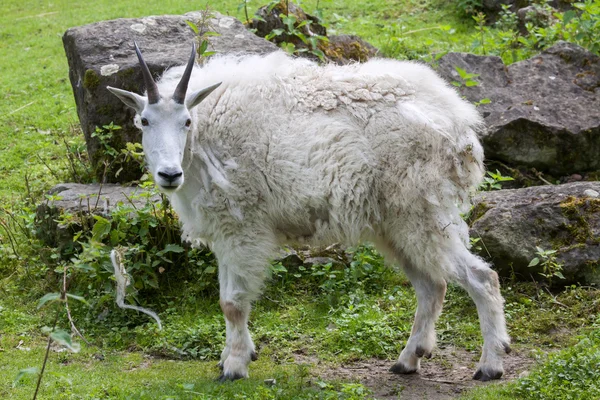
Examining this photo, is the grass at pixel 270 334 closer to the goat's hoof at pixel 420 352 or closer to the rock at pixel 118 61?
the goat's hoof at pixel 420 352

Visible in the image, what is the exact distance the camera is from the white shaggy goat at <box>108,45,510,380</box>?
239 inches

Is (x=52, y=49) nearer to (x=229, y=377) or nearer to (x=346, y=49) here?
(x=346, y=49)

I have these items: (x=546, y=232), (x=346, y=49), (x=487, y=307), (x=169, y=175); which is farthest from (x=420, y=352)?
(x=346, y=49)

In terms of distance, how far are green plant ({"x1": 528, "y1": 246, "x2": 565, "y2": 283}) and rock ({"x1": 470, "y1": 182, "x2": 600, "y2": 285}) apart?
3.3 inches

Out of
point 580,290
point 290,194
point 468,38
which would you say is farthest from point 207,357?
point 468,38

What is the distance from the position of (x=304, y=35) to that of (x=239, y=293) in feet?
16.5

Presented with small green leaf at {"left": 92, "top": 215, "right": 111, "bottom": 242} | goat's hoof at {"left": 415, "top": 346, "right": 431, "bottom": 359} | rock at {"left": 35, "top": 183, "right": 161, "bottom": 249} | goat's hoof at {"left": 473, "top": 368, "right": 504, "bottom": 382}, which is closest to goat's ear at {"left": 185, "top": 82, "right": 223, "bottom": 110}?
small green leaf at {"left": 92, "top": 215, "right": 111, "bottom": 242}

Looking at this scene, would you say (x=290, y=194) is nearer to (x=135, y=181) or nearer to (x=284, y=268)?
(x=284, y=268)

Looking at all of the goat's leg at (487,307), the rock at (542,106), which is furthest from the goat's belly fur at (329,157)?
the rock at (542,106)

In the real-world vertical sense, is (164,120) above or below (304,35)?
above

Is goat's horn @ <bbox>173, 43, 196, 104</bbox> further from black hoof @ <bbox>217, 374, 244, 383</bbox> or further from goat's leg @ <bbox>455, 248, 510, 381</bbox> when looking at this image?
goat's leg @ <bbox>455, 248, 510, 381</bbox>

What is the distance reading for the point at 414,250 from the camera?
19.9ft

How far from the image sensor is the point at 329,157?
6164 mm

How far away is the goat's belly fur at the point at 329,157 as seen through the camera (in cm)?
611
